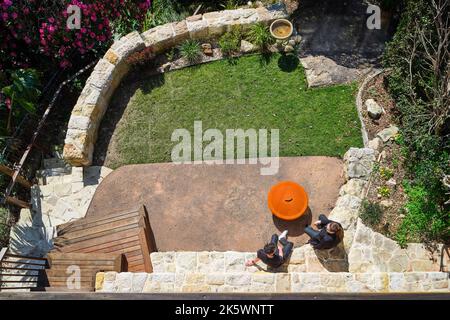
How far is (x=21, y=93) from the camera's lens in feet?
37.7

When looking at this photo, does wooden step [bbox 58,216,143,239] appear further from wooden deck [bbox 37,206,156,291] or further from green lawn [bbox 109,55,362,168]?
green lawn [bbox 109,55,362,168]

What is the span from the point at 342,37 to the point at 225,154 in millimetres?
4676

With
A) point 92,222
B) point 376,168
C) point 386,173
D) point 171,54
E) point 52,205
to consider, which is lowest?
point 92,222

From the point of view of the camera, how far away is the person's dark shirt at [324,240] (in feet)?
31.0

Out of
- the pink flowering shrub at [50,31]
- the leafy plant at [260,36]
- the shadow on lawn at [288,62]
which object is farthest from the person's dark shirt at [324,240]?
the pink flowering shrub at [50,31]

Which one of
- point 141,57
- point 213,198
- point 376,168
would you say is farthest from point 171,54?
point 376,168

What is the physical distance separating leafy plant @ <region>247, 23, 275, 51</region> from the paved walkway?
3323 mm

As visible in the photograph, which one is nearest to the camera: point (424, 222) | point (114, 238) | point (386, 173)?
point (424, 222)

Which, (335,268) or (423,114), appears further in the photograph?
(423,114)

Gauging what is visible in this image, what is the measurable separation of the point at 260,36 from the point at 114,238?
6.41 meters

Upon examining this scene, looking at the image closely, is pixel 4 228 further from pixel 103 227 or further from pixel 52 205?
pixel 103 227
